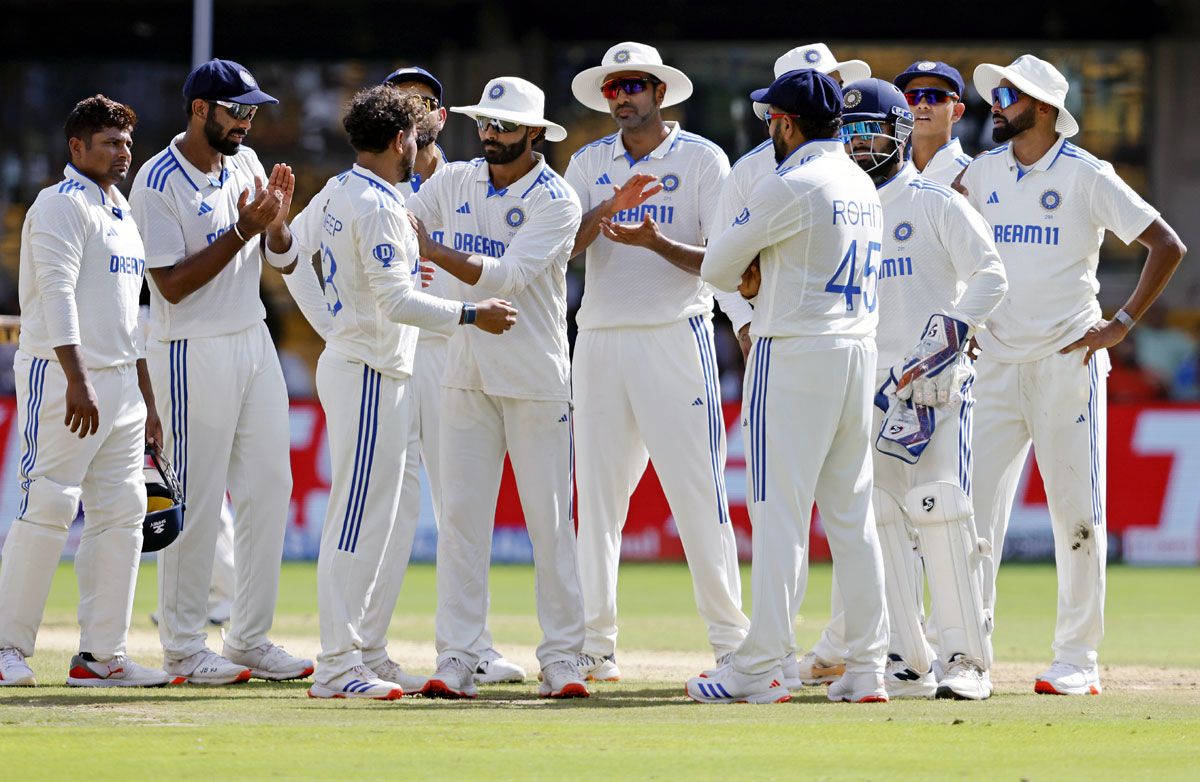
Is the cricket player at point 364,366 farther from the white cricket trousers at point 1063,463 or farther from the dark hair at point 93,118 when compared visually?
the white cricket trousers at point 1063,463

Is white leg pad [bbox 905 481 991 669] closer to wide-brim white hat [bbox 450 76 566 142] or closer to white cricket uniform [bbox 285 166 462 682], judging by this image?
white cricket uniform [bbox 285 166 462 682]

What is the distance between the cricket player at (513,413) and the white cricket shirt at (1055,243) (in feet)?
6.64

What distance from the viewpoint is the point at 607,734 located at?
536 centimetres

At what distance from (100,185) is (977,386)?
3.93 meters

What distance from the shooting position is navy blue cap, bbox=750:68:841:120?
19.7 ft

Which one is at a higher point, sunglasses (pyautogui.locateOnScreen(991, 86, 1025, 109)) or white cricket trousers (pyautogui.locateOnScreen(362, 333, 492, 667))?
sunglasses (pyautogui.locateOnScreen(991, 86, 1025, 109))

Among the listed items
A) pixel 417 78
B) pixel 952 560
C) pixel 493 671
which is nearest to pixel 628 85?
pixel 417 78

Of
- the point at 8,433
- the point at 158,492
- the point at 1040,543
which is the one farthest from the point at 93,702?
the point at 1040,543

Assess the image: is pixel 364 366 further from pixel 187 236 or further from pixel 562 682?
pixel 562 682

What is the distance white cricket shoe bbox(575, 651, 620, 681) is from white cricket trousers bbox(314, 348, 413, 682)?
1.21 m

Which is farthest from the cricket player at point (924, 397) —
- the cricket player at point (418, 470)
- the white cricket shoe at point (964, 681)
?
the cricket player at point (418, 470)

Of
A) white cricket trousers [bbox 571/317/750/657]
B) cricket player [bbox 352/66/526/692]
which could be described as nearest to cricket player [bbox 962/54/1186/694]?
white cricket trousers [bbox 571/317/750/657]

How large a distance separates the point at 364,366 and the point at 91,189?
1.43 m

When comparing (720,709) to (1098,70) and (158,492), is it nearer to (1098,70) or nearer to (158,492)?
(158,492)
